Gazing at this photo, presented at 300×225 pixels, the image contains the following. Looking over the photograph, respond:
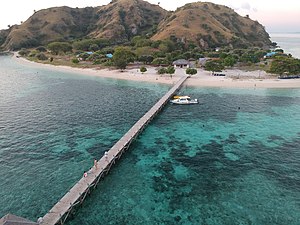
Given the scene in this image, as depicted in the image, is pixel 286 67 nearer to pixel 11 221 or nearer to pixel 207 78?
pixel 207 78

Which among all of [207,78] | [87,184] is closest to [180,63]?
[207,78]

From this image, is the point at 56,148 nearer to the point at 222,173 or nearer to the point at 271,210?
the point at 222,173

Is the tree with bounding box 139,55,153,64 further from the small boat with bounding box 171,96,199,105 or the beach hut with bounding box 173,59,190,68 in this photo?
the small boat with bounding box 171,96,199,105

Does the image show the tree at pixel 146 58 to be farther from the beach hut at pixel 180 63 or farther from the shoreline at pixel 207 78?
the beach hut at pixel 180 63

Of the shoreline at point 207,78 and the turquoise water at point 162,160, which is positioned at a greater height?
the shoreline at point 207,78

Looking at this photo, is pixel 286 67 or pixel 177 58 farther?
pixel 177 58

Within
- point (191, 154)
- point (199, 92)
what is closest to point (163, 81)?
point (199, 92)

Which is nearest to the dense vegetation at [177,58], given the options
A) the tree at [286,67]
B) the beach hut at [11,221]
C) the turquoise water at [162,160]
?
the tree at [286,67]
